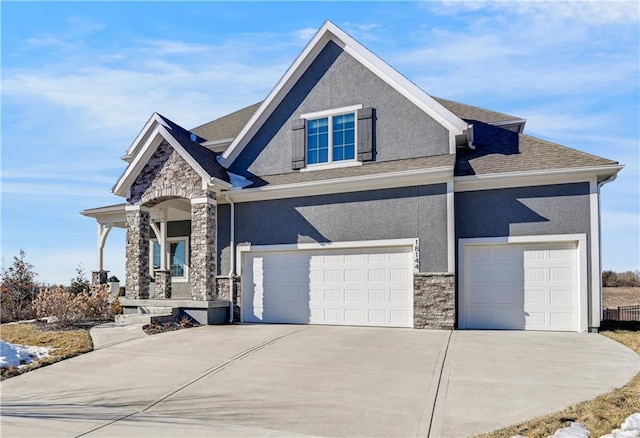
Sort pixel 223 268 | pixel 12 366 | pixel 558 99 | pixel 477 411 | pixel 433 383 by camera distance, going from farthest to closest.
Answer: pixel 223 268, pixel 558 99, pixel 12 366, pixel 433 383, pixel 477 411

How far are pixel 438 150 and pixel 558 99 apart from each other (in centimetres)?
327

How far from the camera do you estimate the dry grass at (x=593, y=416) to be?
4836 millimetres

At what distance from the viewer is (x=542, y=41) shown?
11188 mm

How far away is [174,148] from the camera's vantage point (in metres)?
13.7

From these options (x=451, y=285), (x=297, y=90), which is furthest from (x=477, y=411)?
(x=297, y=90)

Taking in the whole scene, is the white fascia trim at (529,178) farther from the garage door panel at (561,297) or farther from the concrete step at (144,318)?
the concrete step at (144,318)

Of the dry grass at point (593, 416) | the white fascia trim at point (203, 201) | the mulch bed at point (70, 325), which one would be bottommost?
the mulch bed at point (70, 325)

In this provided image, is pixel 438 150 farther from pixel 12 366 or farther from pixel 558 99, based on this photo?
pixel 12 366

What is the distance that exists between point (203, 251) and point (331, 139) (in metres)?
5.02

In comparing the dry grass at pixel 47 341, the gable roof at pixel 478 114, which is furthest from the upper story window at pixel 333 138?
the dry grass at pixel 47 341

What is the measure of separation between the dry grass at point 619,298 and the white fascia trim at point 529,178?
40.9 ft

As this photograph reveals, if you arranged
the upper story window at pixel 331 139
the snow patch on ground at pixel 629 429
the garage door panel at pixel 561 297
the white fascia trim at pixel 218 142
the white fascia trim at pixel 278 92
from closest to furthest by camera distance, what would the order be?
the snow patch on ground at pixel 629 429, the garage door panel at pixel 561 297, the upper story window at pixel 331 139, the white fascia trim at pixel 278 92, the white fascia trim at pixel 218 142

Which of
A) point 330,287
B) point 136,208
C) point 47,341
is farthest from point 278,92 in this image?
point 47,341

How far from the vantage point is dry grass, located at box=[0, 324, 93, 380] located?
28.0 ft
